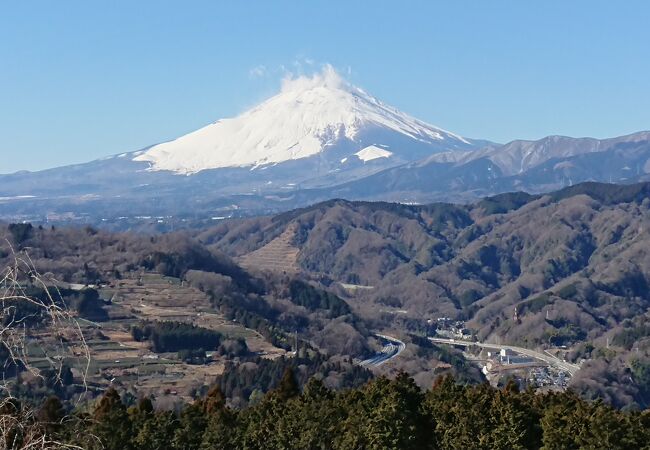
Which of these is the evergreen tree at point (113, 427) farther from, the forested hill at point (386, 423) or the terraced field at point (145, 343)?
the terraced field at point (145, 343)

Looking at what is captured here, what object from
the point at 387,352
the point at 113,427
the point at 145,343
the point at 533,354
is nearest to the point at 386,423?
the point at 113,427

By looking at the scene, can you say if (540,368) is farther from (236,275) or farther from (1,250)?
(1,250)

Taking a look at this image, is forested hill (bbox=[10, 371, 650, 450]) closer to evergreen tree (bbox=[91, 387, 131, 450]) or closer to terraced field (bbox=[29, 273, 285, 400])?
evergreen tree (bbox=[91, 387, 131, 450])

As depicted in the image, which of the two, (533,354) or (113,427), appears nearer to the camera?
(113,427)

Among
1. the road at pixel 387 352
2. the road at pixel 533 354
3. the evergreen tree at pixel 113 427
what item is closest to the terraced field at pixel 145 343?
the road at pixel 387 352

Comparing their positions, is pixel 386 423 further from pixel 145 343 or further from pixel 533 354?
pixel 533 354

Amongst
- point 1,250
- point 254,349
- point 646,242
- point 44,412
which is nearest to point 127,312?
point 254,349

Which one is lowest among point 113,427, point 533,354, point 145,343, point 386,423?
point 533,354

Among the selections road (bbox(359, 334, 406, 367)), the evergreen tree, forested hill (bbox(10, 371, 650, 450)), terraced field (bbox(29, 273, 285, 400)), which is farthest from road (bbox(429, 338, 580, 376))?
the evergreen tree
